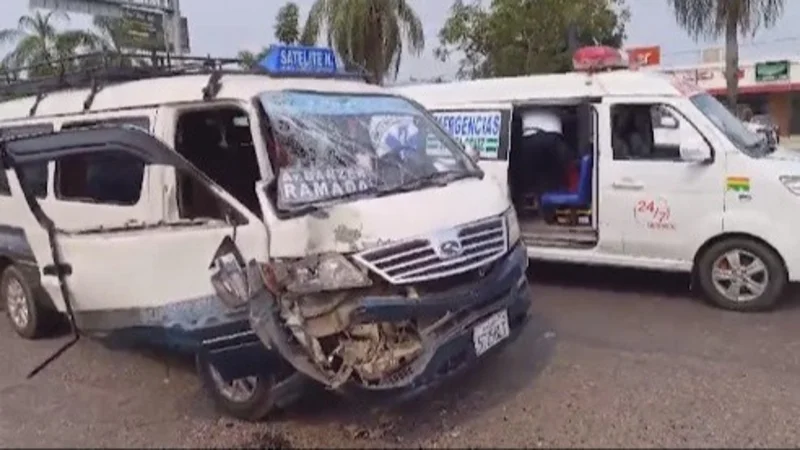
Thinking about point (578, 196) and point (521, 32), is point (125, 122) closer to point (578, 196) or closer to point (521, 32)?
point (578, 196)

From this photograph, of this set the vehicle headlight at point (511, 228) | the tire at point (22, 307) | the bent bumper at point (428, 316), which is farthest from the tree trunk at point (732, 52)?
the tire at point (22, 307)

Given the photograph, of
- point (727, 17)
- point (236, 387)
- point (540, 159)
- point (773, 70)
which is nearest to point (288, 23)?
point (727, 17)

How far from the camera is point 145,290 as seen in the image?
4.02 metres

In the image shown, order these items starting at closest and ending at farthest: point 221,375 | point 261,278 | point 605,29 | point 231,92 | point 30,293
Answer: point 261,278 < point 221,375 < point 231,92 < point 30,293 < point 605,29

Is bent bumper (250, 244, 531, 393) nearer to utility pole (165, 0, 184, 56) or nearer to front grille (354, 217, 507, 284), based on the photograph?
front grille (354, 217, 507, 284)

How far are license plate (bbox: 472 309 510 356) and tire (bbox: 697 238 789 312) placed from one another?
2.62 m

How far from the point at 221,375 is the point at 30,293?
2.58 m

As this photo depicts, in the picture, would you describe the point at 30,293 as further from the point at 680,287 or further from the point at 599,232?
the point at 680,287

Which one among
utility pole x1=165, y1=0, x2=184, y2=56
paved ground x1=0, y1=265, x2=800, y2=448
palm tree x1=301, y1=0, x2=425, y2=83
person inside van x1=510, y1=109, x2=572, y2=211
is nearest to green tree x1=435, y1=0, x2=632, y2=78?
palm tree x1=301, y1=0, x2=425, y2=83

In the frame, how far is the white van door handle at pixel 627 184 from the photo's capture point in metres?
6.41

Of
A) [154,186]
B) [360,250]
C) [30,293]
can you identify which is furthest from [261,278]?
[30,293]

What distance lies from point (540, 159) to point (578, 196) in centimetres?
72

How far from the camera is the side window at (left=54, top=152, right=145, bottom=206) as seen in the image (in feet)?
14.1

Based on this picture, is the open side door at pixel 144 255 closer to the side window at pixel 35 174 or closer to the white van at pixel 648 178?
the side window at pixel 35 174
